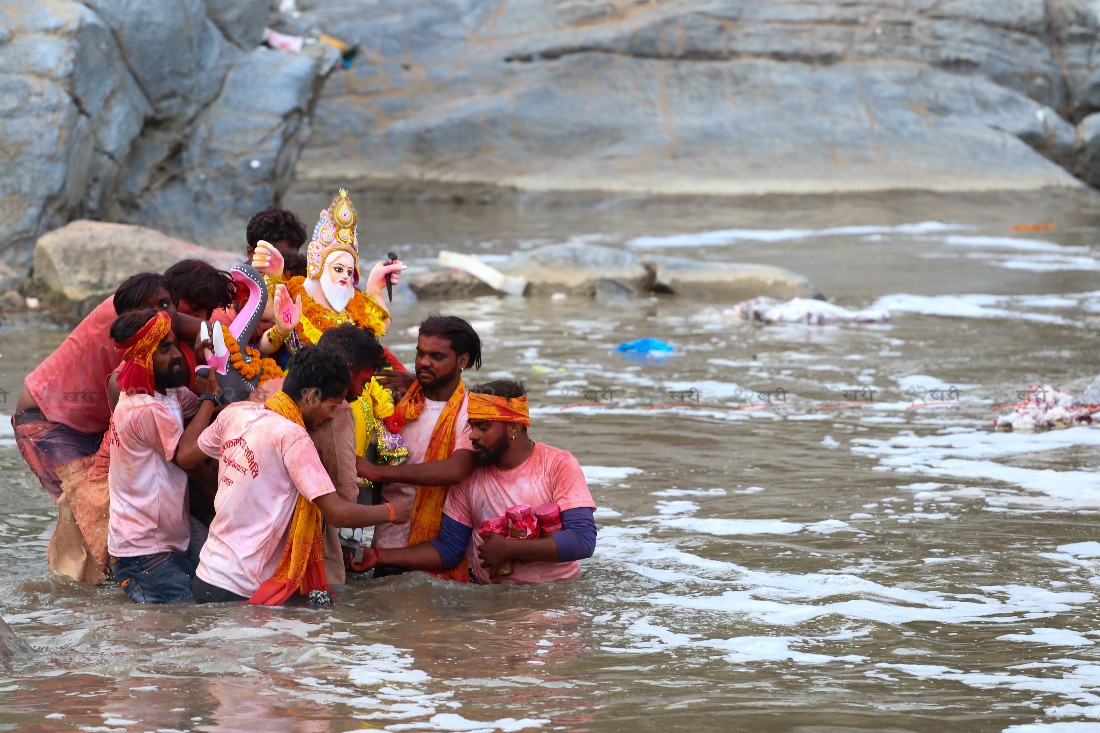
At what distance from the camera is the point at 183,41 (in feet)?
54.3

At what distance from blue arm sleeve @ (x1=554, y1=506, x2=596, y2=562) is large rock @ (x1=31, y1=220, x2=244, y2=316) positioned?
800 centimetres

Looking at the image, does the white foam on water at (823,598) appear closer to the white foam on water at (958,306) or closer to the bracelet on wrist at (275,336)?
the bracelet on wrist at (275,336)

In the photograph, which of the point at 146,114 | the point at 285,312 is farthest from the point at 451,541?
the point at 146,114

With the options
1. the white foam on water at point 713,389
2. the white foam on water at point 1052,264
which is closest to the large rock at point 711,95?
the white foam on water at point 1052,264

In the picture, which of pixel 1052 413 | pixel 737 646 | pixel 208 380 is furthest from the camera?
pixel 1052 413

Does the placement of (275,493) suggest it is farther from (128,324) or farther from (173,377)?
(128,324)

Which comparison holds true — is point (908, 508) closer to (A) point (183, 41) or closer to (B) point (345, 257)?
(B) point (345, 257)

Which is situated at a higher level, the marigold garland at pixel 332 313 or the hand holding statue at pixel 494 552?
the marigold garland at pixel 332 313

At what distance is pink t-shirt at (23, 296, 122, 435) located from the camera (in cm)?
555

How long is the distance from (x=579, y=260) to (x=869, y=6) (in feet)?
47.7

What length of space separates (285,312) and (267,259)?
0.24 m

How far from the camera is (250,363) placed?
556cm

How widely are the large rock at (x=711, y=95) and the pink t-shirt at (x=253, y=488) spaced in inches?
780

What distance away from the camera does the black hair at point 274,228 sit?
5.97 meters
